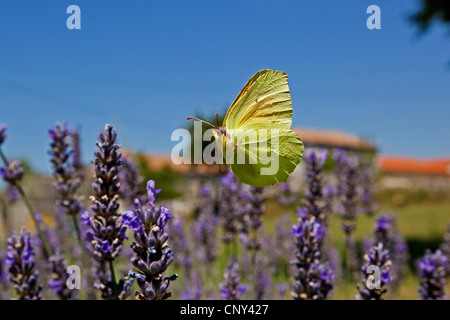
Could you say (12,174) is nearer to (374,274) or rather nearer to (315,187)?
(315,187)

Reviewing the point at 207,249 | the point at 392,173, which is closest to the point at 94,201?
the point at 207,249

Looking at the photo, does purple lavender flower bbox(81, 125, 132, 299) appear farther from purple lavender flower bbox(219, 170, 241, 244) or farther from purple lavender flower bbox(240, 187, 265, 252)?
purple lavender flower bbox(219, 170, 241, 244)

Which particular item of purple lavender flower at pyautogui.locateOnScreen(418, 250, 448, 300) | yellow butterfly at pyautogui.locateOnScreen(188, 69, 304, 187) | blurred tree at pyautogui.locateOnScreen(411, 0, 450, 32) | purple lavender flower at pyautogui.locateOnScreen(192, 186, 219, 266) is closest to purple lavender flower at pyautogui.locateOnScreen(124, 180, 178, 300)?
yellow butterfly at pyautogui.locateOnScreen(188, 69, 304, 187)

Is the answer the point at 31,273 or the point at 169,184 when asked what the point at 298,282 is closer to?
the point at 31,273

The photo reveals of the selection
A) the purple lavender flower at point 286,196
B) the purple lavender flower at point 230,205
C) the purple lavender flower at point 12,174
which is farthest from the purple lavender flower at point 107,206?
the purple lavender flower at point 286,196

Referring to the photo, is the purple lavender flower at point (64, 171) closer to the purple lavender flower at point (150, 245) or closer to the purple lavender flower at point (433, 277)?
the purple lavender flower at point (150, 245)

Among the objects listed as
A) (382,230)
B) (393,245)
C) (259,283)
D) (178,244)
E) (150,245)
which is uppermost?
(150,245)

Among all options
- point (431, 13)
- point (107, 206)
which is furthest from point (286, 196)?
point (431, 13)
